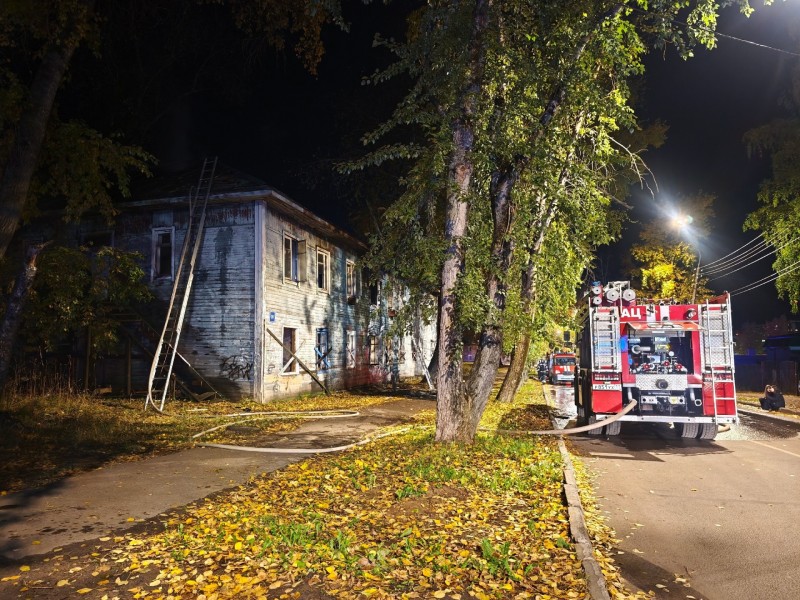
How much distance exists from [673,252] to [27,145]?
3056cm

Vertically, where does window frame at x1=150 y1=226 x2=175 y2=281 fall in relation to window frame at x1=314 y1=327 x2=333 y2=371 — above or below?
above

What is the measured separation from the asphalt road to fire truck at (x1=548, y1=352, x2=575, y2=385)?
71.4ft

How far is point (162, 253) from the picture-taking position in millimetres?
19438

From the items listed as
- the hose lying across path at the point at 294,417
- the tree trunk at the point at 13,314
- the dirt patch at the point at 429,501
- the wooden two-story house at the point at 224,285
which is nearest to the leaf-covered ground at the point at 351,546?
the dirt patch at the point at 429,501

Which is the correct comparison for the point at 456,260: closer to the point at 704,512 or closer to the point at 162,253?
the point at 704,512

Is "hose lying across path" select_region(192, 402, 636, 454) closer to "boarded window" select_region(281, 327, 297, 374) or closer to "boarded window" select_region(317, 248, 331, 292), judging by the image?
"boarded window" select_region(281, 327, 297, 374)

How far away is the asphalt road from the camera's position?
4.54 meters

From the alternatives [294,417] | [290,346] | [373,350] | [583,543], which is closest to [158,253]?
[290,346]

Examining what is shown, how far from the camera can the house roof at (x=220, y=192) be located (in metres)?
18.0

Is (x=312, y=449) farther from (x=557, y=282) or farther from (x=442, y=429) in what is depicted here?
(x=557, y=282)

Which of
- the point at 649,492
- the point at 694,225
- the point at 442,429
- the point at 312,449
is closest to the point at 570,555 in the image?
the point at 649,492

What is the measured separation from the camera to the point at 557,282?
12.0m

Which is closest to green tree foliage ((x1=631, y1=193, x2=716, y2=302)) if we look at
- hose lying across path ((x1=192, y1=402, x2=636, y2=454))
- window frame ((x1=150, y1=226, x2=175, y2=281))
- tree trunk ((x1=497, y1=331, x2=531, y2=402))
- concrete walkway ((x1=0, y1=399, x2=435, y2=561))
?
tree trunk ((x1=497, y1=331, x2=531, y2=402))

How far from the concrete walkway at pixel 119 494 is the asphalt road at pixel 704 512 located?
503 centimetres
